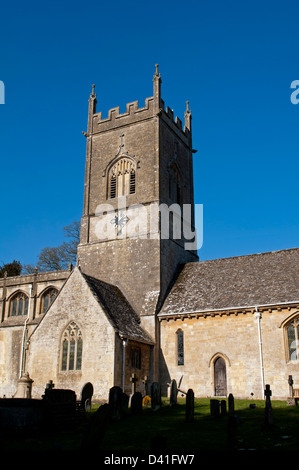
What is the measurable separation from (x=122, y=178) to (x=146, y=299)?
975 centimetres

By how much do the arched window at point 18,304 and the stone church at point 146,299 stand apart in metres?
0.11

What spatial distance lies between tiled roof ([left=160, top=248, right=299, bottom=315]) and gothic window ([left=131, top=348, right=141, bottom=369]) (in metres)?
3.05

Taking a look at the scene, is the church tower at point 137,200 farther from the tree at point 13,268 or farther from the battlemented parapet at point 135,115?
the tree at point 13,268

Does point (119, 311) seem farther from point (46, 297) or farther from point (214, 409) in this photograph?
point (214, 409)

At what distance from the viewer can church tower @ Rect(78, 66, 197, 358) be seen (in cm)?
2911

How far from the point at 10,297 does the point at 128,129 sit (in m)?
16.1

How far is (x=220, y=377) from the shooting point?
80.4 feet

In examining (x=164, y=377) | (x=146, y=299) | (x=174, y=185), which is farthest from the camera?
(x=174, y=185)

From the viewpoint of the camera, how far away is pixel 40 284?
35250 millimetres

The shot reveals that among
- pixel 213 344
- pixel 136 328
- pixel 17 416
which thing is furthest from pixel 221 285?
pixel 17 416

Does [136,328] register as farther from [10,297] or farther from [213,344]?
[10,297]

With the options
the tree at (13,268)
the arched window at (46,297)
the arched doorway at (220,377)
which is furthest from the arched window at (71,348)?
the tree at (13,268)

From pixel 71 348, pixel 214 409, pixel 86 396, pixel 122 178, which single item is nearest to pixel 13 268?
pixel 122 178

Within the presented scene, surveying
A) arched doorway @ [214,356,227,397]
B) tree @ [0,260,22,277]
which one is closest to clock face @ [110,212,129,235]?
arched doorway @ [214,356,227,397]
